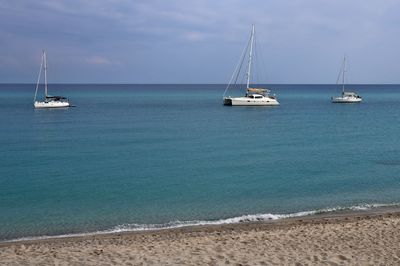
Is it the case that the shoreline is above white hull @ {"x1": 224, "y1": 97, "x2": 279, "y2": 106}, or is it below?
below

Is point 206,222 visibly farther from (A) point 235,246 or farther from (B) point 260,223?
(A) point 235,246

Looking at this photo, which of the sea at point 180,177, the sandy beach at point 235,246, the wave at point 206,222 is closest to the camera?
the sandy beach at point 235,246

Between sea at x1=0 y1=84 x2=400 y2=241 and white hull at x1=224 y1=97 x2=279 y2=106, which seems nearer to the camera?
sea at x1=0 y1=84 x2=400 y2=241

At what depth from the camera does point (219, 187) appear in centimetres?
2575

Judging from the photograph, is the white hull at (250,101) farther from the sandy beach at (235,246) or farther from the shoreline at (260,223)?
the sandy beach at (235,246)

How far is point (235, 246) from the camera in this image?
1456 cm

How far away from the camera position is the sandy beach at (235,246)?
42.9 ft

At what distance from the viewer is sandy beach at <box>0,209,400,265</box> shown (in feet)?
42.9

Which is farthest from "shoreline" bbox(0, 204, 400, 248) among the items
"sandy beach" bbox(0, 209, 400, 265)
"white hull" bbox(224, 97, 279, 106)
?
"white hull" bbox(224, 97, 279, 106)

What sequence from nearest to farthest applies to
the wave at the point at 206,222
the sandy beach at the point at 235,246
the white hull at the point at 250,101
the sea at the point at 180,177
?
the sandy beach at the point at 235,246 < the wave at the point at 206,222 < the sea at the point at 180,177 < the white hull at the point at 250,101

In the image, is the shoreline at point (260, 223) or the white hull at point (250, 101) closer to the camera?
the shoreline at point (260, 223)

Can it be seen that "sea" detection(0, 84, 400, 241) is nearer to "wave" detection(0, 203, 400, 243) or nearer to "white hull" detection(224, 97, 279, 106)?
"wave" detection(0, 203, 400, 243)

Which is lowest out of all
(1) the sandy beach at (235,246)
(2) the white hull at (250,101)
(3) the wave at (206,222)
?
(3) the wave at (206,222)

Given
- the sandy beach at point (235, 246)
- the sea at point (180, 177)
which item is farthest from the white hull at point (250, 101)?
the sandy beach at point (235, 246)
